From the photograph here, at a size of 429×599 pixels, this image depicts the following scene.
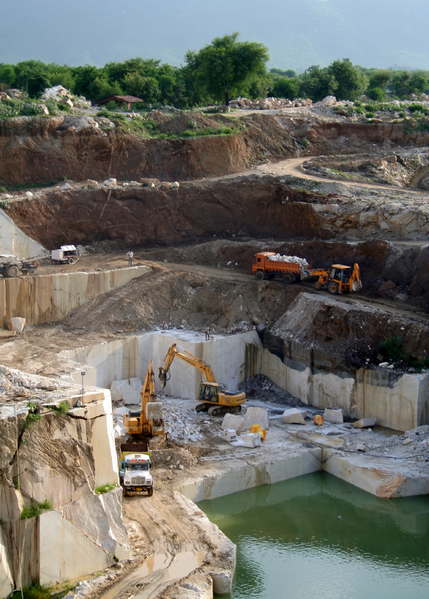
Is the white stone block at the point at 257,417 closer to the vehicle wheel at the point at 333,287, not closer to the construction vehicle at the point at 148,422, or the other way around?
the construction vehicle at the point at 148,422

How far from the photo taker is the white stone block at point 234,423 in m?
24.8

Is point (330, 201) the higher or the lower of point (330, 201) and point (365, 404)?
the higher

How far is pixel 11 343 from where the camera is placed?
1105 inches

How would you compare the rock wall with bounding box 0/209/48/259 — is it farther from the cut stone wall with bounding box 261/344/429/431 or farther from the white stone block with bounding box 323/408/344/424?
the white stone block with bounding box 323/408/344/424

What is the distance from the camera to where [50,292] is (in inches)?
1211

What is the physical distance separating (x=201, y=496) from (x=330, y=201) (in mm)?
19050

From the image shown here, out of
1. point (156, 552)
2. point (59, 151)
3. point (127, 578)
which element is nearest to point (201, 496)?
point (156, 552)

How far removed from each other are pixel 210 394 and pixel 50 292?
984 centimetres

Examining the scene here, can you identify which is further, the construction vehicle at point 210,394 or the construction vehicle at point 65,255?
the construction vehicle at point 65,255

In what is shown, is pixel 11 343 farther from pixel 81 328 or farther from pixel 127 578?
pixel 127 578

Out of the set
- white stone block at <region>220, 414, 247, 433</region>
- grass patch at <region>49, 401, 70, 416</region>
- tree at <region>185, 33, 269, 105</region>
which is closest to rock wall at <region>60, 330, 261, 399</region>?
white stone block at <region>220, 414, 247, 433</region>

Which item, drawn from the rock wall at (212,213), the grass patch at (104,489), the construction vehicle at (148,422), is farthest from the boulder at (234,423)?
the rock wall at (212,213)

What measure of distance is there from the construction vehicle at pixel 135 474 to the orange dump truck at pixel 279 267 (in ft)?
45.9

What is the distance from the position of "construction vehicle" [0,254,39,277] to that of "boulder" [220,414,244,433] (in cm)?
1226
